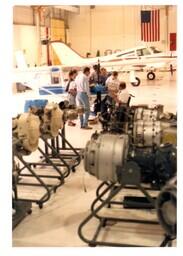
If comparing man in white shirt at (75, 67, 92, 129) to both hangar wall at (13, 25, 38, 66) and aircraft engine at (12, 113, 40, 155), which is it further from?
hangar wall at (13, 25, 38, 66)

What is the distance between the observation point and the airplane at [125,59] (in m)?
14.5

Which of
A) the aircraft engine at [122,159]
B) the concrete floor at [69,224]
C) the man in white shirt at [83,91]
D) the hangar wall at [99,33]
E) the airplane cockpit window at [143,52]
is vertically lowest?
the concrete floor at [69,224]

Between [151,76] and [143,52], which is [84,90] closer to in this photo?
[143,52]

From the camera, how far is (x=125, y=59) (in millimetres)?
15211

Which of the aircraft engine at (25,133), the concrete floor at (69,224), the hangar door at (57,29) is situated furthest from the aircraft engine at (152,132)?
the hangar door at (57,29)

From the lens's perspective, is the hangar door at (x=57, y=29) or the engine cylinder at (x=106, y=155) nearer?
the engine cylinder at (x=106, y=155)

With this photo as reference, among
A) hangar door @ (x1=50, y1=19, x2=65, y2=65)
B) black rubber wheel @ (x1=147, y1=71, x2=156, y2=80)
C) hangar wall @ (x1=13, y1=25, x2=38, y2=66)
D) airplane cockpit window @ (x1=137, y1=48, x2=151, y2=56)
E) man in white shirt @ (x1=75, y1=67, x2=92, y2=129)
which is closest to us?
man in white shirt @ (x1=75, y1=67, x2=92, y2=129)

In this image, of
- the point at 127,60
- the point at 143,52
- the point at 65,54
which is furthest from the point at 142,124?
the point at 143,52

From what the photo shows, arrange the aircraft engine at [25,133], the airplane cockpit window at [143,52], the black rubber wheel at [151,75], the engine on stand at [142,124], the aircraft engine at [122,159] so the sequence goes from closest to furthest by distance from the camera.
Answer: the aircraft engine at [122,159]
the aircraft engine at [25,133]
the engine on stand at [142,124]
the airplane cockpit window at [143,52]
the black rubber wheel at [151,75]

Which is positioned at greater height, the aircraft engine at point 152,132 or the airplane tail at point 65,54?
the airplane tail at point 65,54

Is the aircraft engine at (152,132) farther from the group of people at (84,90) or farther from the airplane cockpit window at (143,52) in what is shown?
the airplane cockpit window at (143,52)

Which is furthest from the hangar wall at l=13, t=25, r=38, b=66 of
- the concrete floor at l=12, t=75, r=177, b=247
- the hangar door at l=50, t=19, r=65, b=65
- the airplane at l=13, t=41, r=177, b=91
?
the concrete floor at l=12, t=75, r=177, b=247

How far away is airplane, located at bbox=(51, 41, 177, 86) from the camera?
1454cm
